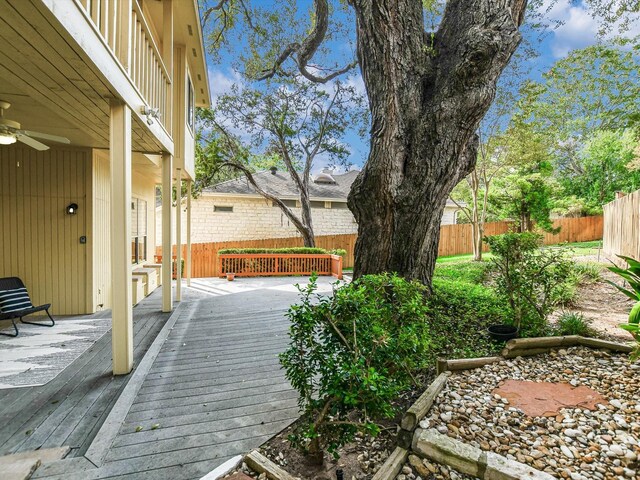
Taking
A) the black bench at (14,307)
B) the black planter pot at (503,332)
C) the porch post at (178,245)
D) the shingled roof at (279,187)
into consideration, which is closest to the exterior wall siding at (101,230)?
the black bench at (14,307)

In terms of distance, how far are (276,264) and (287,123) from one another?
6486 millimetres

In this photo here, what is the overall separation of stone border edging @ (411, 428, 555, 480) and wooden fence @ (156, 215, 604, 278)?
32.3 feet

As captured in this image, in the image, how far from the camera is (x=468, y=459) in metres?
1.88

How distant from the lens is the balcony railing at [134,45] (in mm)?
2589

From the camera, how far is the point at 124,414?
254 centimetres

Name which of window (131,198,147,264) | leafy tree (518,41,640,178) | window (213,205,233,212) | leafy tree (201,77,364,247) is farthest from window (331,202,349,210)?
window (131,198,147,264)

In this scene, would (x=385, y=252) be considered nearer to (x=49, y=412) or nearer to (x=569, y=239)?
(x=49, y=412)

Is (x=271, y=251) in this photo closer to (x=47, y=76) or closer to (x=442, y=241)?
(x=47, y=76)

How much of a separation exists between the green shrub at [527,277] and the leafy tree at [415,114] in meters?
1.12

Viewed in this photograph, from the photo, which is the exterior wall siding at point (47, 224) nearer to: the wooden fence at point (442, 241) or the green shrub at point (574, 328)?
the wooden fence at point (442, 241)

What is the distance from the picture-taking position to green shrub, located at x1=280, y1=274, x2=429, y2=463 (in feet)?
5.90

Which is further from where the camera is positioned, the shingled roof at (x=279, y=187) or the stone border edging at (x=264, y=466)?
the shingled roof at (x=279, y=187)

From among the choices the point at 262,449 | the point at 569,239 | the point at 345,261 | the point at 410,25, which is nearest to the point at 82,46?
the point at 262,449

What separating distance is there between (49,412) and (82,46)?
289 centimetres
